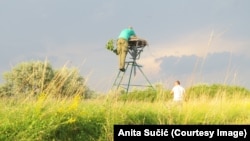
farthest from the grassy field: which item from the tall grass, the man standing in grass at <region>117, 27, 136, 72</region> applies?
the man standing in grass at <region>117, 27, 136, 72</region>

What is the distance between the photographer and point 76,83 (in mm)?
7531

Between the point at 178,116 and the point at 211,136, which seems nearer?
the point at 211,136

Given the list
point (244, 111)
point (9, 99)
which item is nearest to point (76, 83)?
point (9, 99)

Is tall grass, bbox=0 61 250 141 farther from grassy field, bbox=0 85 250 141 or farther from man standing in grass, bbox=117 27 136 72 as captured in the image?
man standing in grass, bbox=117 27 136 72

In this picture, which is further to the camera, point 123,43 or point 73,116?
point 123,43

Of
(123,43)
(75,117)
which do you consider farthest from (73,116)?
(123,43)

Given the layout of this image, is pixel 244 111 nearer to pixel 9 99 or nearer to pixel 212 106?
pixel 212 106

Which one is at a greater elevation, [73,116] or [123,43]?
[123,43]

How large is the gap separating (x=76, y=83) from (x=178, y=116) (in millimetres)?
1757

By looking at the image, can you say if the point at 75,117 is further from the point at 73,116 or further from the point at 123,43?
the point at 123,43

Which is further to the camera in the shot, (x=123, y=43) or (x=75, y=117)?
(x=123, y=43)

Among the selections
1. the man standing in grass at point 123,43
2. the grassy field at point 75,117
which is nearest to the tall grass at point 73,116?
the grassy field at point 75,117

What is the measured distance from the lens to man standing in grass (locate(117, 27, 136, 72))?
17547 millimetres

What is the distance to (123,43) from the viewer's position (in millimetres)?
17531
